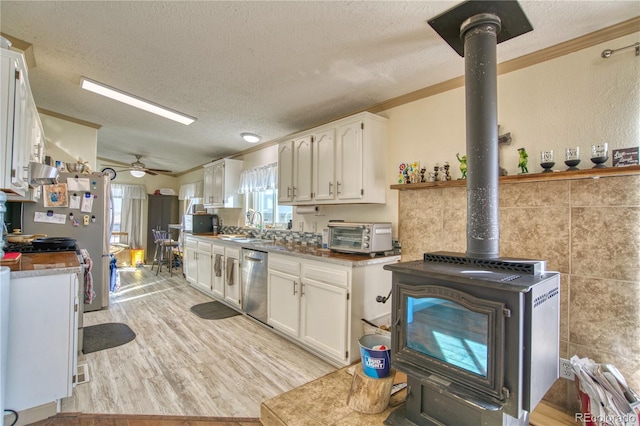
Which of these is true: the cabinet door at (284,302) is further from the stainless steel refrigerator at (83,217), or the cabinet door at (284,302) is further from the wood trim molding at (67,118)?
the wood trim molding at (67,118)

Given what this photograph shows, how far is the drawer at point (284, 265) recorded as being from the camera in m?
2.99

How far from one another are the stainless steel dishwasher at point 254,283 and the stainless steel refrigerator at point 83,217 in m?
1.99

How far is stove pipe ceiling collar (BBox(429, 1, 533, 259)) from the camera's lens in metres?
1.58

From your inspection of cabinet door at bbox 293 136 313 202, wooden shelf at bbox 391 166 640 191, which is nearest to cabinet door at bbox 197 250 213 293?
cabinet door at bbox 293 136 313 202

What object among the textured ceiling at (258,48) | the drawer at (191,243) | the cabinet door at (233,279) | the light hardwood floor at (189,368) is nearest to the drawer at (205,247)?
the drawer at (191,243)

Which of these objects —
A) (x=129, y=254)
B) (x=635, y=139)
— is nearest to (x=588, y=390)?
(x=635, y=139)

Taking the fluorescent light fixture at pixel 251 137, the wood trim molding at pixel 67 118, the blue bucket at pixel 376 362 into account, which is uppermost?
the wood trim molding at pixel 67 118

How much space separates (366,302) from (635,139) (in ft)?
6.70

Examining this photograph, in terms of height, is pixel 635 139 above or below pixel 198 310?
above

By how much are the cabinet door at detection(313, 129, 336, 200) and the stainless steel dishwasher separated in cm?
98

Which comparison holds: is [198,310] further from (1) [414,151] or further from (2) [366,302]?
(1) [414,151]

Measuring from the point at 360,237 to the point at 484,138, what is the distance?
1431mm

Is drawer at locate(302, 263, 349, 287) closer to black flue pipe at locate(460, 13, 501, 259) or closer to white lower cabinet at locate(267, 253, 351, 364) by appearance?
white lower cabinet at locate(267, 253, 351, 364)

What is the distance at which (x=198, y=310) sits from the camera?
161 inches
